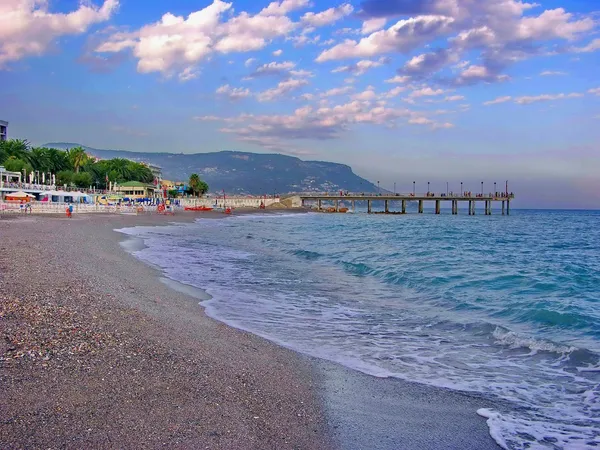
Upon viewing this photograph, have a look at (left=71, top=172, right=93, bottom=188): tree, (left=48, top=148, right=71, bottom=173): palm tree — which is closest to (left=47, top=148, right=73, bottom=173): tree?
(left=48, top=148, right=71, bottom=173): palm tree

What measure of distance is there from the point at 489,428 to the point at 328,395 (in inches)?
60.4

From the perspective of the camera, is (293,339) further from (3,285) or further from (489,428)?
(3,285)

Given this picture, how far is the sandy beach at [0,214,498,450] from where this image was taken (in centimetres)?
381

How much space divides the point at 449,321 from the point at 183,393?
6448mm

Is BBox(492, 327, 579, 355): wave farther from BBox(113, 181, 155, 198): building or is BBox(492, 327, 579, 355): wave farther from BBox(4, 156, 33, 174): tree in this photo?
BBox(113, 181, 155, 198): building

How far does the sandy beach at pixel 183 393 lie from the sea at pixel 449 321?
617 mm

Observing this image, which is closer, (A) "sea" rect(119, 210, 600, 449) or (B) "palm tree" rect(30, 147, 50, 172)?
(A) "sea" rect(119, 210, 600, 449)

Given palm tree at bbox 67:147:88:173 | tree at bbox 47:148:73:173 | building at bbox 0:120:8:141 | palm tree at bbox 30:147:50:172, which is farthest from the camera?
building at bbox 0:120:8:141

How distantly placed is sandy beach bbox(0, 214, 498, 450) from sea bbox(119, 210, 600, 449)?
62cm

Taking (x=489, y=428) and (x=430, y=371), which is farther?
(x=430, y=371)

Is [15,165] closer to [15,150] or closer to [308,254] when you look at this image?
[15,150]

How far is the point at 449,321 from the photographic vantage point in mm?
9727

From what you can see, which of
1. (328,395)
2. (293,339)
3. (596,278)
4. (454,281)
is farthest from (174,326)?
(596,278)

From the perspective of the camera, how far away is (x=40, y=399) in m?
4.09
